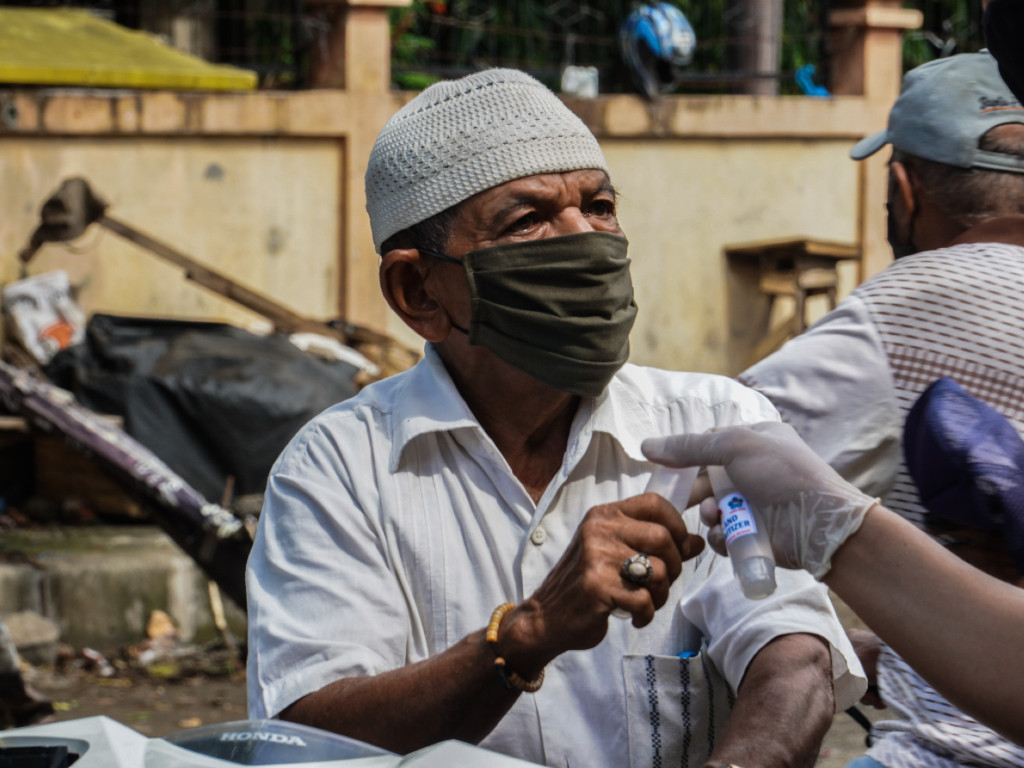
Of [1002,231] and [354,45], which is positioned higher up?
[354,45]

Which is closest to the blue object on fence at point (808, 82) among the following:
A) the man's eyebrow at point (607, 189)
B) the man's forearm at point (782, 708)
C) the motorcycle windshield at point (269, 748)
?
the man's eyebrow at point (607, 189)

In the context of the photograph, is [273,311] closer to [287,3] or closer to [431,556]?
[287,3]

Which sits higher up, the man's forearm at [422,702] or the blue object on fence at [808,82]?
the blue object on fence at [808,82]

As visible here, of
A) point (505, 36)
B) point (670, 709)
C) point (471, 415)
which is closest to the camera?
point (670, 709)

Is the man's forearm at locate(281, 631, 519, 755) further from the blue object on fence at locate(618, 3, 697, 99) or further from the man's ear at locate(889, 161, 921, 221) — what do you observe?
the blue object on fence at locate(618, 3, 697, 99)

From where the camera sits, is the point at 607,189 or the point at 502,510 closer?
the point at 502,510

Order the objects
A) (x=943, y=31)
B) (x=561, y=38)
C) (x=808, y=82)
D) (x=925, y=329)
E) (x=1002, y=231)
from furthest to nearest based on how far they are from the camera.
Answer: (x=943, y=31) < (x=808, y=82) < (x=561, y=38) < (x=1002, y=231) < (x=925, y=329)

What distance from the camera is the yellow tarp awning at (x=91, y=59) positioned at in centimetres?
716

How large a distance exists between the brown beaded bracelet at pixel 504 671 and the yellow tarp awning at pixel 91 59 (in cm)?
609

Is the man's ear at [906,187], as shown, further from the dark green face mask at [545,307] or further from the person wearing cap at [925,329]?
the dark green face mask at [545,307]

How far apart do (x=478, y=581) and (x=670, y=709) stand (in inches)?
13.4

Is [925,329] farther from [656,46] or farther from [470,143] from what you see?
[656,46]

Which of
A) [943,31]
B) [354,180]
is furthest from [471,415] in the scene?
[943,31]

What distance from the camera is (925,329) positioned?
2.32 m
